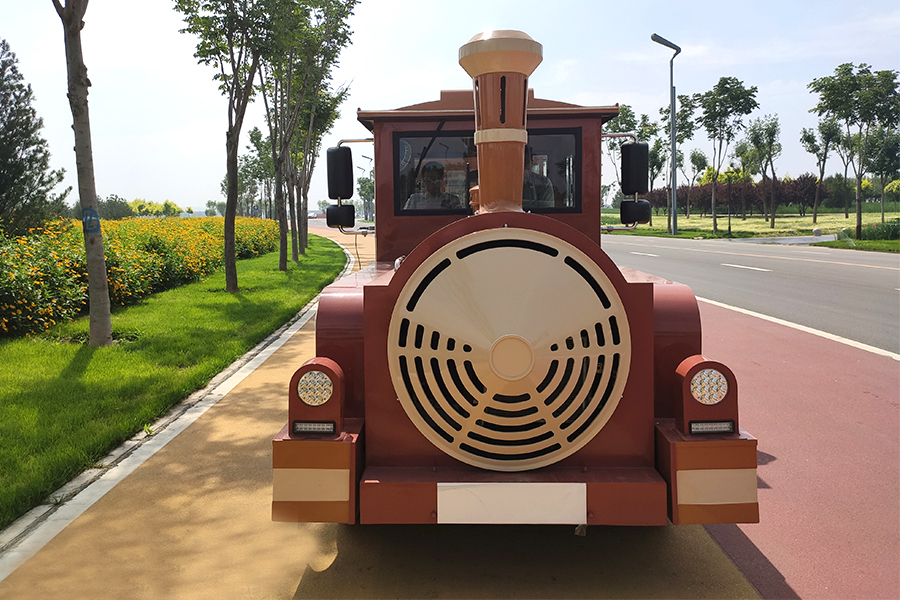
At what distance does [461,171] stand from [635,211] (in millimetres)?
1339

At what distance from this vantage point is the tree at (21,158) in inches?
650

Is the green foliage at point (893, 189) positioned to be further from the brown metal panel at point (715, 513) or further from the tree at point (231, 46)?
the brown metal panel at point (715, 513)

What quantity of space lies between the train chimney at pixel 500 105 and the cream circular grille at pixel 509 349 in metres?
0.46

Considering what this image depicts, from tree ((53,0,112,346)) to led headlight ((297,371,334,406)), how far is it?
627cm

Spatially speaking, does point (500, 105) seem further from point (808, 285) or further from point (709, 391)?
point (808, 285)

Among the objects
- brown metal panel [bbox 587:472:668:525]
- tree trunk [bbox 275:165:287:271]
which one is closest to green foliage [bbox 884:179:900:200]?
tree trunk [bbox 275:165:287:271]

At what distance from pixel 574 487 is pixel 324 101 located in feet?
82.2

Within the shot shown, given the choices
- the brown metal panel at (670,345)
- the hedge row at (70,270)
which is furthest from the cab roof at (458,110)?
the hedge row at (70,270)

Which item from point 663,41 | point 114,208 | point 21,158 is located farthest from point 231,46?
point 114,208

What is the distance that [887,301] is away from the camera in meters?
11.8

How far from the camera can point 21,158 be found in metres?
A: 17.2

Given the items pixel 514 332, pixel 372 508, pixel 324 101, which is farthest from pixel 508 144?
pixel 324 101

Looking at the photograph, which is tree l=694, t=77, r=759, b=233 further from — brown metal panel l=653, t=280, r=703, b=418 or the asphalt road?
brown metal panel l=653, t=280, r=703, b=418

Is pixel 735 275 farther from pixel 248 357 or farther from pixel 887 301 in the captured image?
pixel 248 357
